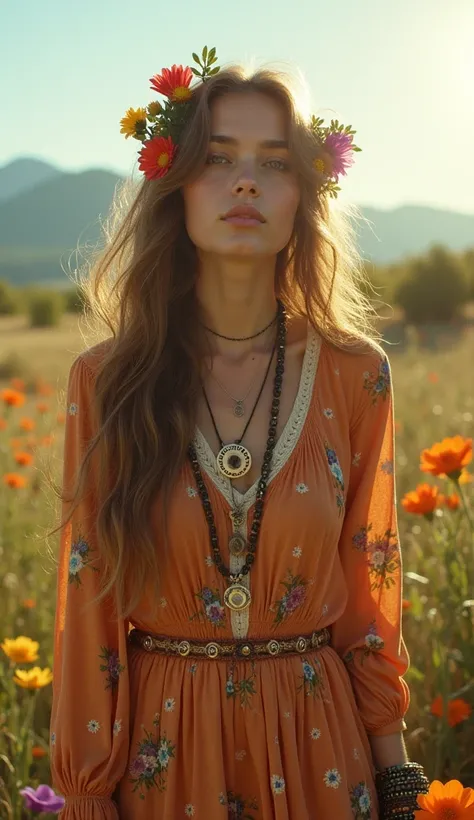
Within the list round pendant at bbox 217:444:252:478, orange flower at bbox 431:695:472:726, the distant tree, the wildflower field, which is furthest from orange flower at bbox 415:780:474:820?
the distant tree

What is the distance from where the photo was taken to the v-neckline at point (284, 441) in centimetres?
188

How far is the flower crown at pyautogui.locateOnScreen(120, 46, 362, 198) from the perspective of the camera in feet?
6.77

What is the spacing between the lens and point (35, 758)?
2.78m

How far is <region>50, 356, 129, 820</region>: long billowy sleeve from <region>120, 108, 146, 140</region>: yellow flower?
2.01ft

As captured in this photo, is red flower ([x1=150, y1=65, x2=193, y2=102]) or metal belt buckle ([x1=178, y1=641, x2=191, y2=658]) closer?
metal belt buckle ([x1=178, y1=641, x2=191, y2=658])

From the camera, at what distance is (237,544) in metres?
1.85

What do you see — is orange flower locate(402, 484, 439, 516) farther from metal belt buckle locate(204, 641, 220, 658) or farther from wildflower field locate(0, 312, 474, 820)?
Result: metal belt buckle locate(204, 641, 220, 658)

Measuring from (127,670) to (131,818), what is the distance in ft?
0.95

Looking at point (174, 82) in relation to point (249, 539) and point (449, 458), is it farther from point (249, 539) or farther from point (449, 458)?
point (449, 458)

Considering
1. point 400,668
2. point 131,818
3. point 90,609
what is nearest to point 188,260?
point 90,609

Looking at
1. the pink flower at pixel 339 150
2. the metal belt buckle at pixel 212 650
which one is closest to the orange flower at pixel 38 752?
the metal belt buckle at pixel 212 650

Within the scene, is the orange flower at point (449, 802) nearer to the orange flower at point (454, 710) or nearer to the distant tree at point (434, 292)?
the orange flower at point (454, 710)

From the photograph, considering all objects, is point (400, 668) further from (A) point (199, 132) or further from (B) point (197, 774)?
(A) point (199, 132)

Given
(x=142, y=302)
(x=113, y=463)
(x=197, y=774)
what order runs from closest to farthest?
(x=197, y=774), (x=113, y=463), (x=142, y=302)
